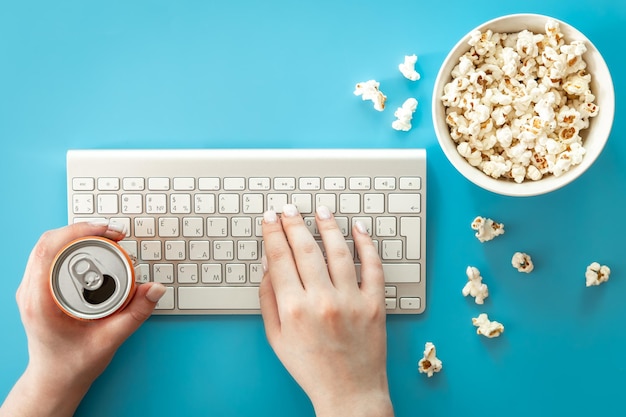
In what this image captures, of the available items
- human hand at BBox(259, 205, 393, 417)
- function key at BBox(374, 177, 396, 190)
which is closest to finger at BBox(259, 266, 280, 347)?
human hand at BBox(259, 205, 393, 417)

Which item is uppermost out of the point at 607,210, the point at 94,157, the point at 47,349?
the point at 94,157

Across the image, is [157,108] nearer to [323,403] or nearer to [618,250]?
[323,403]

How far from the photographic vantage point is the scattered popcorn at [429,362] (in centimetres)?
90

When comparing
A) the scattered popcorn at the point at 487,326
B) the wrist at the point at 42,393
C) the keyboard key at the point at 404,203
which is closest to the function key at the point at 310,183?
the keyboard key at the point at 404,203

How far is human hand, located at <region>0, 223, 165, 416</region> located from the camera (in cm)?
79

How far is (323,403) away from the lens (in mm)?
810

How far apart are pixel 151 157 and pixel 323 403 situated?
16.8 inches

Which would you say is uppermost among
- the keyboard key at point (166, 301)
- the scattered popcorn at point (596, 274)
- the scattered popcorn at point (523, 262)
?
the scattered popcorn at point (523, 262)

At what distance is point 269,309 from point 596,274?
0.50 meters

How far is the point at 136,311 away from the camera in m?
0.81

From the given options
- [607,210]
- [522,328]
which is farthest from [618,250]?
[522,328]

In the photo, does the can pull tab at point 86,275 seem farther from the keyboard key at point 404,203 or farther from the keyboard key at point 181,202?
the keyboard key at point 404,203

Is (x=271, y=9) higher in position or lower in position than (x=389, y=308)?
higher

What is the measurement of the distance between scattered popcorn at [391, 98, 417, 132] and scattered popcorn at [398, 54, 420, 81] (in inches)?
1.4
